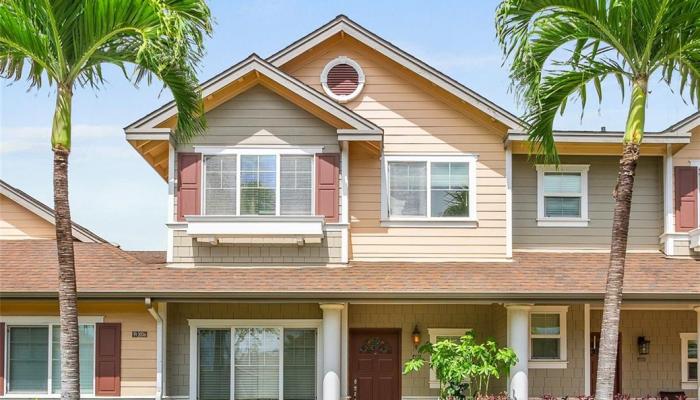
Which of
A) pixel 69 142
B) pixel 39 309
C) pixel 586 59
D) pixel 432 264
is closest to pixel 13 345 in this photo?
pixel 39 309

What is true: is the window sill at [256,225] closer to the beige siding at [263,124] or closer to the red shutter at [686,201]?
the beige siding at [263,124]

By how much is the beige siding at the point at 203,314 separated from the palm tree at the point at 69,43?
193 inches

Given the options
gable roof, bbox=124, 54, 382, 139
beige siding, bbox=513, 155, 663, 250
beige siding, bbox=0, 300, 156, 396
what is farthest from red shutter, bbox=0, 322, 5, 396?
beige siding, bbox=513, 155, 663, 250

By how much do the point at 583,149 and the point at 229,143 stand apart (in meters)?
6.49

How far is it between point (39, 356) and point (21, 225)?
289cm

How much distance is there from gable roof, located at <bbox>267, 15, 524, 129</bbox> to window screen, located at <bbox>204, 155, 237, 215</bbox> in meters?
2.14

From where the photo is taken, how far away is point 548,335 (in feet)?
58.3

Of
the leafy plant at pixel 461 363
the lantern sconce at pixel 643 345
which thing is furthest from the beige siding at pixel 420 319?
the lantern sconce at pixel 643 345

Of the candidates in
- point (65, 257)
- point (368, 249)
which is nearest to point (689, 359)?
point (368, 249)

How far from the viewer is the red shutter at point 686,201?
18.2 metres

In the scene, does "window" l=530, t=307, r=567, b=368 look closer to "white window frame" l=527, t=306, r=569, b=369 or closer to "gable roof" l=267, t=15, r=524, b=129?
"white window frame" l=527, t=306, r=569, b=369

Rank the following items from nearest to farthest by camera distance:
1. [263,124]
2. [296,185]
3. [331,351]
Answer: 1. [331,351]
2. [296,185]
3. [263,124]

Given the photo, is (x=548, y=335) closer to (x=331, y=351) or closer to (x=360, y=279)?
(x=360, y=279)

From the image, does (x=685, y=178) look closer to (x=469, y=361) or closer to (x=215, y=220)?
(x=469, y=361)
